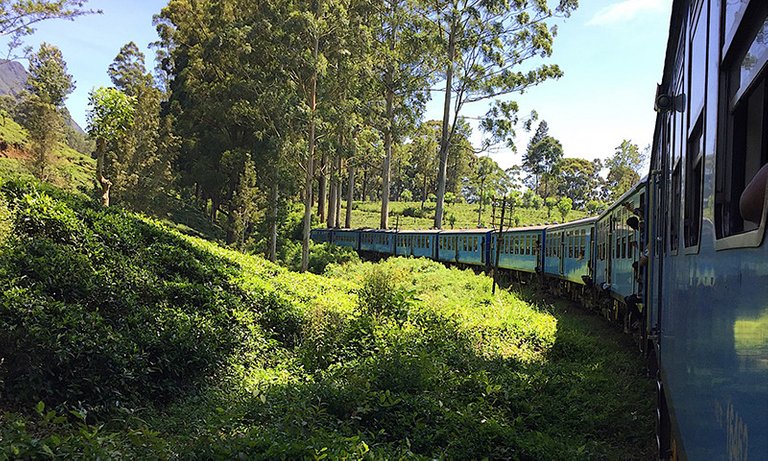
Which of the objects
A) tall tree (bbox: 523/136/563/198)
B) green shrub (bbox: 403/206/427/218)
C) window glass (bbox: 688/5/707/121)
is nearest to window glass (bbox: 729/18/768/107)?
window glass (bbox: 688/5/707/121)

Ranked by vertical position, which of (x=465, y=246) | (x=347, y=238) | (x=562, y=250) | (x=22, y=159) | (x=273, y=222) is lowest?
(x=562, y=250)

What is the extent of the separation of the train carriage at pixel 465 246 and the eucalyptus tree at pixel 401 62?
6373 mm

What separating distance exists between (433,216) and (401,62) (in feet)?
96.3

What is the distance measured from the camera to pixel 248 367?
9.55 metres

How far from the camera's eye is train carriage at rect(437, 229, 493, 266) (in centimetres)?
2464

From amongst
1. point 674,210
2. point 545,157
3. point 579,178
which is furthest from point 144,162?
point 579,178

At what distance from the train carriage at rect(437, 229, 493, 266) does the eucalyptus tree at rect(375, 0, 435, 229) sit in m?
6.37

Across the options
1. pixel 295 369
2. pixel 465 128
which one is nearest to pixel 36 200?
pixel 295 369

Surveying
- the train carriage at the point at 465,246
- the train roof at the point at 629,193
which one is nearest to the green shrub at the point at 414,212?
the train carriage at the point at 465,246

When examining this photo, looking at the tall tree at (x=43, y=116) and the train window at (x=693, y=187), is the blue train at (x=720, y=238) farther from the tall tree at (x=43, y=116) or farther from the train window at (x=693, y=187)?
the tall tree at (x=43, y=116)

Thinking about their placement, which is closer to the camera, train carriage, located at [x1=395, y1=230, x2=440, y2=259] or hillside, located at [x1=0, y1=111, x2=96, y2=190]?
train carriage, located at [x1=395, y1=230, x2=440, y2=259]

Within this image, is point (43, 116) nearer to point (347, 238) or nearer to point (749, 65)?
point (347, 238)

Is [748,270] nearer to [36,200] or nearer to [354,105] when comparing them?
[36,200]

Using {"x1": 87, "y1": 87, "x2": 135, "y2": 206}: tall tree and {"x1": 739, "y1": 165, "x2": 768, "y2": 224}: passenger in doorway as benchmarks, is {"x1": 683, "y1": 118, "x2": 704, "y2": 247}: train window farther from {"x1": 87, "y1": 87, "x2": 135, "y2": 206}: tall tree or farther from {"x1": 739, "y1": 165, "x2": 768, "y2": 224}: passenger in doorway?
{"x1": 87, "y1": 87, "x2": 135, "y2": 206}: tall tree
